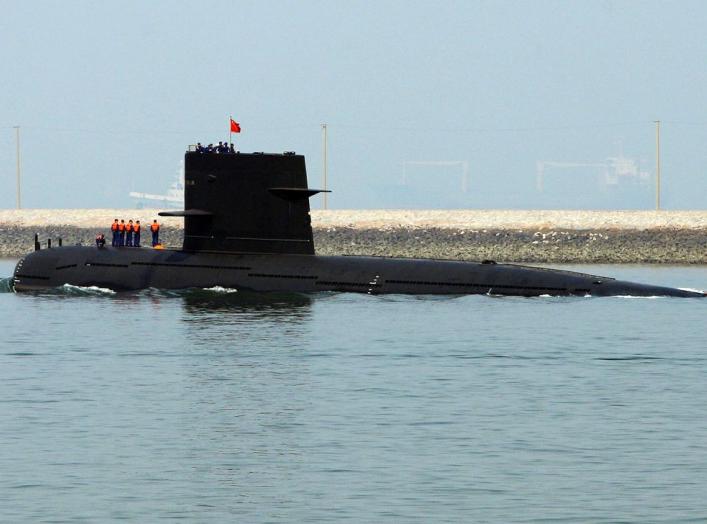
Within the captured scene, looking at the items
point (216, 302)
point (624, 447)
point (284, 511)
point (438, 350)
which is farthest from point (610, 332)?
point (284, 511)

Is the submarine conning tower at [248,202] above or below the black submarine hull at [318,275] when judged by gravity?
above

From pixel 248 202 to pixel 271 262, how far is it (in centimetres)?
183

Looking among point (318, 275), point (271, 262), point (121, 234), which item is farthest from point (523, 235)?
point (318, 275)

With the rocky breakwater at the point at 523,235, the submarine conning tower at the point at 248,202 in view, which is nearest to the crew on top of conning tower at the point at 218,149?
the submarine conning tower at the point at 248,202

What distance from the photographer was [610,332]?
101 ft

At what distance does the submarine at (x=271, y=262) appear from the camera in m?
37.1

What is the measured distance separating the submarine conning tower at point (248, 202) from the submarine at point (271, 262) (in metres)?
0.03

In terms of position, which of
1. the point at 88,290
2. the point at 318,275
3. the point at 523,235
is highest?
the point at 523,235

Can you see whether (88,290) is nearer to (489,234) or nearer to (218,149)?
(218,149)

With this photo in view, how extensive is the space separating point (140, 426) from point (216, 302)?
18.2m

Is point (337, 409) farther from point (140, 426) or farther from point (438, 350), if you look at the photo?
point (438, 350)

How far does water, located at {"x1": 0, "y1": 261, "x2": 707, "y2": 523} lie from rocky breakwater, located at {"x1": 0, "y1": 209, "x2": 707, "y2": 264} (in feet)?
155

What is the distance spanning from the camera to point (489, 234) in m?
88.4

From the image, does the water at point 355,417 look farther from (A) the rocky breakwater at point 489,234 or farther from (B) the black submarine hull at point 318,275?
(A) the rocky breakwater at point 489,234
